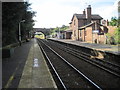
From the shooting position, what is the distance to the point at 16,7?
1745 centimetres

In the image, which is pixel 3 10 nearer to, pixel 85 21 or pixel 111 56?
pixel 111 56

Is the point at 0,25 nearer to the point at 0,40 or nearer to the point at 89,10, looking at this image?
the point at 0,40

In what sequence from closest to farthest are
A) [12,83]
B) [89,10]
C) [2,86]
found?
[2,86] → [12,83] → [89,10]

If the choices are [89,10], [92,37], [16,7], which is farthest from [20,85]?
[89,10]

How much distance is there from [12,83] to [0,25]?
1022 cm

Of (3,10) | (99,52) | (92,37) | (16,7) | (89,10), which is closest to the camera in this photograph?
(3,10)

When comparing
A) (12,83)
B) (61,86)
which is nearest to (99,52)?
(61,86)

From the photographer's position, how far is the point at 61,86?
8.16 meters

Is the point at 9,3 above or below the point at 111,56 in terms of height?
above

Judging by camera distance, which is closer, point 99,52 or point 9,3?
point 9,3

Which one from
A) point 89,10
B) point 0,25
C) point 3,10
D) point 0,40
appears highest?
point 89,10

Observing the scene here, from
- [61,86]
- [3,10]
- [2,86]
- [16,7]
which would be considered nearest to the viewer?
[2,86]

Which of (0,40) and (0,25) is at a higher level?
(0,25)

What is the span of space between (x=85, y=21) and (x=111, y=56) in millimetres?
39050
